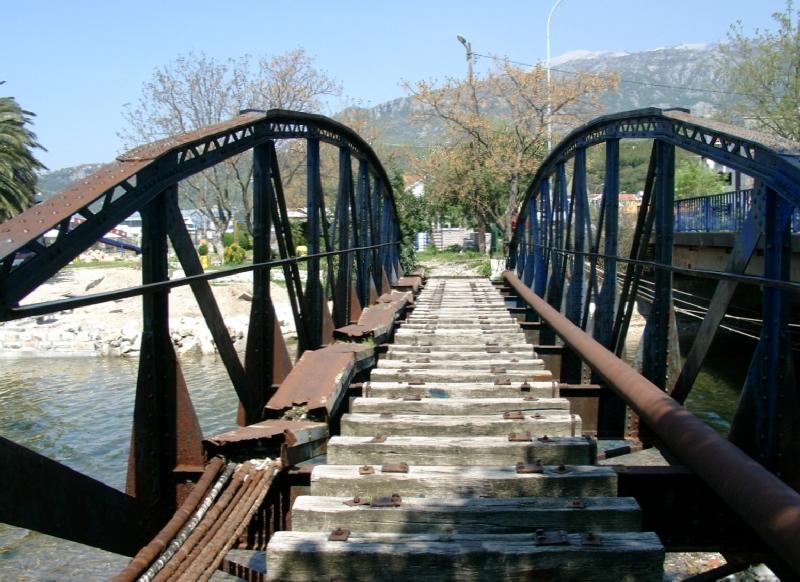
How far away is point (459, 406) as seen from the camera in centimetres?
540

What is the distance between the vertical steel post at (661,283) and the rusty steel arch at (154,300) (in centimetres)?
274

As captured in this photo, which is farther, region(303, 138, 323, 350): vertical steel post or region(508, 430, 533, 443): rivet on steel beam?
region(303, 138, 323, 350): vertical steel post

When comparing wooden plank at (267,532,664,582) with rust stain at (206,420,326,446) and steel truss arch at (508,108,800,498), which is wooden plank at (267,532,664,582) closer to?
rust stain at (206,420,326,446)

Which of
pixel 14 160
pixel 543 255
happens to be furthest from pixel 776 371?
pixel 14 160

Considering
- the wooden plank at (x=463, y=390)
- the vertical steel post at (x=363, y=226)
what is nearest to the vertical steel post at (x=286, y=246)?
the wooden plank at (x=463, y=390)

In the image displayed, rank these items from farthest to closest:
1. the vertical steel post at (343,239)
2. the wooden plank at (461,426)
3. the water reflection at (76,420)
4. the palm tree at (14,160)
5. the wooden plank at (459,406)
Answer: the palm tree at (14,160), the water reflection at (76,420), the vertical steel post at (343,239), the wooden plank at (459,406), the wooden plank at (461,426)

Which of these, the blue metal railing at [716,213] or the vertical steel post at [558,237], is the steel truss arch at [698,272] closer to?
the vertical steel post at [558,237]

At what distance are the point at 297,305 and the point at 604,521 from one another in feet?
12.3

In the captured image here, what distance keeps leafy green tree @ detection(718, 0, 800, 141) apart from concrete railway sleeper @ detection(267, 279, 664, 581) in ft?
125

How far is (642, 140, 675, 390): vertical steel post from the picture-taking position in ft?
19.3

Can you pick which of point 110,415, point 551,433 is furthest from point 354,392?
point 110,415

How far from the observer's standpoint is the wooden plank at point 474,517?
12.5 feet

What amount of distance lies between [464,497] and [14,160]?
33.4 meters

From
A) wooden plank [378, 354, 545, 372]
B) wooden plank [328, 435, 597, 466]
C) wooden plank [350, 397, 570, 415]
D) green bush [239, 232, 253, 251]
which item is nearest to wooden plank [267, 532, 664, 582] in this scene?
wooden plank [328, 435, 597, 466]
